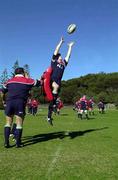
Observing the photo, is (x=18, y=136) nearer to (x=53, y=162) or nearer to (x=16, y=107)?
(x=16, y=107)

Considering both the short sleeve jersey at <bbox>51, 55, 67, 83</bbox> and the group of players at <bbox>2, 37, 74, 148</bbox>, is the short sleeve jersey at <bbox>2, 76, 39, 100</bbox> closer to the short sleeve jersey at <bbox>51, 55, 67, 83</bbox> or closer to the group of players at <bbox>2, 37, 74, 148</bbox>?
the group of players at <bbox>2, 37, 74, 148</bbox>

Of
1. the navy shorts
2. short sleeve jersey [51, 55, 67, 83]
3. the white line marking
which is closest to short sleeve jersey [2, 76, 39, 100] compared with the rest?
the navy shorts

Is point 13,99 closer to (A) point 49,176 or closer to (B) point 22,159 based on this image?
(B) point 22,159

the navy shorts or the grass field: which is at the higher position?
the navy shorts

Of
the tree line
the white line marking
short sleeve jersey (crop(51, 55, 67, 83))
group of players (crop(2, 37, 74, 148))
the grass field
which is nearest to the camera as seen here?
the grass field

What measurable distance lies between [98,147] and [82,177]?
15.1 feet

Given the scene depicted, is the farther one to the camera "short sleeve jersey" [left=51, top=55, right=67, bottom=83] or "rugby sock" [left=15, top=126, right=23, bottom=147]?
"short sleeve jersey" [left=51, top=55, right=67, bottom=83]

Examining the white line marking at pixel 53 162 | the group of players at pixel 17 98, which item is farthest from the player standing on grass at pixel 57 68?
the white line marking at pixel 53 162

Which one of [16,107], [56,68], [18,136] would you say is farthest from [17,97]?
[56,68]

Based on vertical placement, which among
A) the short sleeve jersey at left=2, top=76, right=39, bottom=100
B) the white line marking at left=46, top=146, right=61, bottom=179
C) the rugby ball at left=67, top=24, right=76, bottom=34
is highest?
the rugby ball at left=67, top=24, right=76, bottom=34

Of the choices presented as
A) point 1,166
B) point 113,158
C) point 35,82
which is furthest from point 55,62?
point 1,166

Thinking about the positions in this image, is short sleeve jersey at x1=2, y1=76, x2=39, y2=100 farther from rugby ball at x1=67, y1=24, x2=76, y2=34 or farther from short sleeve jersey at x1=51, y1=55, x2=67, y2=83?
rugby ball at x1=67, y1=24, x2=76, y2=34

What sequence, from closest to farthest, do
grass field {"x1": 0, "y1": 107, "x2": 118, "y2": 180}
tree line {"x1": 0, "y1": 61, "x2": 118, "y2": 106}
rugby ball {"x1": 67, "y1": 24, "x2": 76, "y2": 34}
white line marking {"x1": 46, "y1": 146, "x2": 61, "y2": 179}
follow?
grass field {"x1": 0, "y1": 107, "x2": 118, "y2": 180} < white line marking {"x1": 46, "y1": 146, "x2": 61, "y2": 179} < rugby ball {"x1": 67, "y1": 24, "x2": 76, "y2": 34} < tree line {"x1": 0, "y1": 61, "x2": 118, "y2": 106}

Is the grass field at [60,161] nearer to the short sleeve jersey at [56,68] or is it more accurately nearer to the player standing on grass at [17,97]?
the player standing on grass at [17,97]
